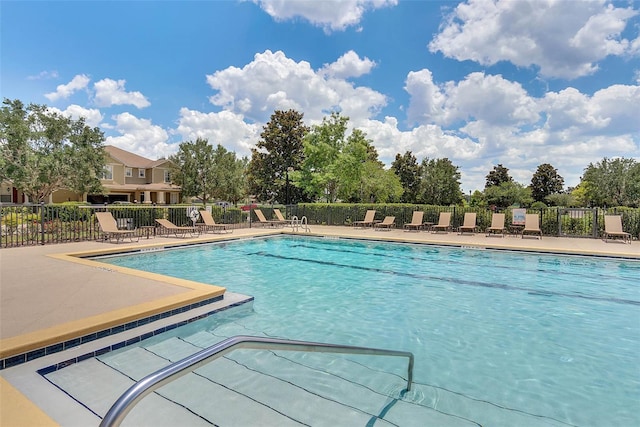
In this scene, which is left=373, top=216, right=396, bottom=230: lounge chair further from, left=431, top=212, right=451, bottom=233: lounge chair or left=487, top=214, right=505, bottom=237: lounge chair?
left=487, top=214, right=505, bottom=237: lounge chair

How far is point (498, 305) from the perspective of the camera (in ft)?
21.2

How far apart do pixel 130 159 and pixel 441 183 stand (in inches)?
1340

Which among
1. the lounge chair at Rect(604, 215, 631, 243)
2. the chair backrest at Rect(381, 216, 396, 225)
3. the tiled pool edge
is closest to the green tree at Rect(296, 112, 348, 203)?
the chair backrest at Rect(381, 216, 396, 225)

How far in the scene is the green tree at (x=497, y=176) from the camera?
5688 cm

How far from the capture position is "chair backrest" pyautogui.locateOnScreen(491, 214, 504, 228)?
15.1 m

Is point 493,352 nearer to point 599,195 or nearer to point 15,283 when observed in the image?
point 15,283

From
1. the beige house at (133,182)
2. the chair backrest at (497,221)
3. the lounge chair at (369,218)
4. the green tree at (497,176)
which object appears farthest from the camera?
the green tree at (497,176)

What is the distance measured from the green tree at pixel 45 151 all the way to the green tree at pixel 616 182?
46.4m

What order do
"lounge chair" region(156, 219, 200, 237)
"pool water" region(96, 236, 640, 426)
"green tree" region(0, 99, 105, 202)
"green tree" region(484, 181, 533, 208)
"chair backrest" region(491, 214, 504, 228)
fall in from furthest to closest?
"green tree" region(484, 181, 533, 208), "green tree" region(0, 99, 105, 202), "chair backrest" region(491, 214, 504, 228), "lounge chair" region(156, 219, 200, 237), "pool water" region(96, 236, 640, 426)

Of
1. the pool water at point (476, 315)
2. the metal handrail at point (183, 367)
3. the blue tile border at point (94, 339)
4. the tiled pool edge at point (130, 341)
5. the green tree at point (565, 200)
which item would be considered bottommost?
the pool water at point (476, 315)

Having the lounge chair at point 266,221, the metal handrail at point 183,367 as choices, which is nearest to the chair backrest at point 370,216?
the lounge chair at point 266,221

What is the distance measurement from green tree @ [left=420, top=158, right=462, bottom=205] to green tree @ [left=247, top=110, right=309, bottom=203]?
16162 millimetres

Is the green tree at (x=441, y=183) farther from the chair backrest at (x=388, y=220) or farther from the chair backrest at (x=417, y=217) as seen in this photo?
the chair backrest at (x=417, y=217)

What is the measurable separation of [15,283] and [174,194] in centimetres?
3482
